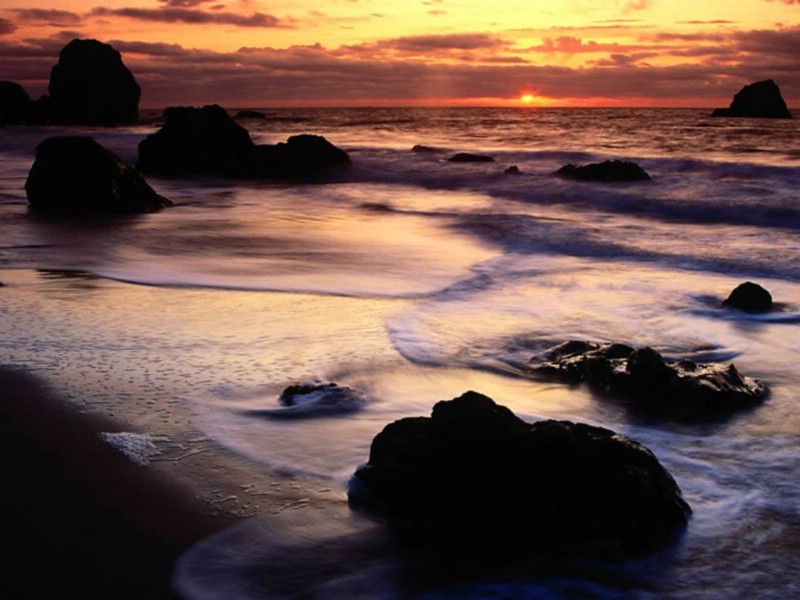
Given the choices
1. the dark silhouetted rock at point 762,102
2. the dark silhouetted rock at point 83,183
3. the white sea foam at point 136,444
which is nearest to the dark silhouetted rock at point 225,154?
the dark silhouetted rock at point 83,183

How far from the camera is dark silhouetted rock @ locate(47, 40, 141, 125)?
7094 cm

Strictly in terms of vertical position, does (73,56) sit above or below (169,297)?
above

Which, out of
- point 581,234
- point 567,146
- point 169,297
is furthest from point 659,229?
point 567,146

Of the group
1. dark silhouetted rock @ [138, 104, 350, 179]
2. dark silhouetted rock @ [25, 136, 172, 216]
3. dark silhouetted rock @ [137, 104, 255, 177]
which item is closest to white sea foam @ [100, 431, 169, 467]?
dark silhouetted rock @ [25, 136, 172, 216]

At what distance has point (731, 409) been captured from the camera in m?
4.65

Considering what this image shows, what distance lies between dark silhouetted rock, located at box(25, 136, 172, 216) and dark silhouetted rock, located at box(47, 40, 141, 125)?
57.3 m

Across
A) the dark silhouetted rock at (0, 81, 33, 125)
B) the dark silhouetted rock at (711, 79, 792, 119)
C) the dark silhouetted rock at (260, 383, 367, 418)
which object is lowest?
the dark silhouetted rock at (260, 383, 367, 418)

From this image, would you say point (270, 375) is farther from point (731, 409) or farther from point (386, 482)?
point (731, 409)

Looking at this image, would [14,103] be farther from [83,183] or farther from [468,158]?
[83,183]

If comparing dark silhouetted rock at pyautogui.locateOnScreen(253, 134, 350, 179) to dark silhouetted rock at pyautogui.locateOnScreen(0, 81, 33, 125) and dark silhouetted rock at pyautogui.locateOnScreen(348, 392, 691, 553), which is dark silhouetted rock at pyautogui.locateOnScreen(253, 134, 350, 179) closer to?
dark silhouetted rock at pyautogui.locateOnScreen(348, 392, 691, 553)

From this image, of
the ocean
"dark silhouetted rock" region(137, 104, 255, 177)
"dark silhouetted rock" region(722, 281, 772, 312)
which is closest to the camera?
the ocean

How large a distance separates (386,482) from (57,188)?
13.0 metres

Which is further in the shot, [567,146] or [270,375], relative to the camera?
[567,146]

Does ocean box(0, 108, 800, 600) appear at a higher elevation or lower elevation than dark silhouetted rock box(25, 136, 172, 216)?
lower
